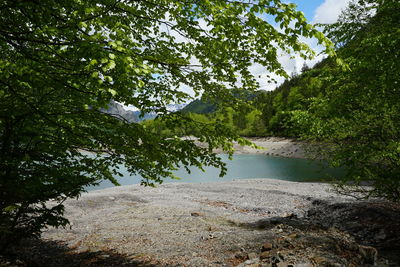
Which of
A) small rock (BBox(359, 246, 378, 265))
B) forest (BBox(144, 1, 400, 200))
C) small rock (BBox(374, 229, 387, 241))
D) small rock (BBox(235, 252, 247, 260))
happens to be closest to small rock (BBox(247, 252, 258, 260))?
small rock (BBox(235, 252, 247, 260))

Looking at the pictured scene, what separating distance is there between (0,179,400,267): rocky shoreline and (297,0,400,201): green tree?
7.73ft

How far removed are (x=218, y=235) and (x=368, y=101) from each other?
707cm

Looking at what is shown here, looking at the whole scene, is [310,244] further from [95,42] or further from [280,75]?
[95,42]

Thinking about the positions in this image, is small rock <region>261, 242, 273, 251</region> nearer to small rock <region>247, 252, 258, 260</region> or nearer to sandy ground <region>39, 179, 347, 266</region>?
small rock <region>247, 252, 258, 260</region>

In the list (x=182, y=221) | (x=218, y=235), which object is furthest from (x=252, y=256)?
(x=182, y=221)

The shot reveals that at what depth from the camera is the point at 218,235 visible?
32.4 ft

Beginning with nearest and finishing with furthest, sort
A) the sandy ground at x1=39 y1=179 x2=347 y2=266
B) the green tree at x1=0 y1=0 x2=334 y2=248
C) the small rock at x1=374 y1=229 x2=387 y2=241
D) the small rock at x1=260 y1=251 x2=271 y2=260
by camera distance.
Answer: the green tree at x1=0 y1=0 x2=334 y2=248 < the small rock at x1=260 y1=251 x2=271 y2=260 < the sandy ground at x1=39 y1=179 x2=347 y2=266 < the small rock at x1=374 y1=229 x2=387 y2=241

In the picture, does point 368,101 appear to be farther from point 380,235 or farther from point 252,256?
point 252,256

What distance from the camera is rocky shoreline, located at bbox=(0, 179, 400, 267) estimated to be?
7543 mm

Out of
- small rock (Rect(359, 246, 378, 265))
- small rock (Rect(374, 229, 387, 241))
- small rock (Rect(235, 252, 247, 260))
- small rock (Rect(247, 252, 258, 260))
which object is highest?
small rock (Rect(247, 252, 258, 260))

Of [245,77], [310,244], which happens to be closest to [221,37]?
[245,77]

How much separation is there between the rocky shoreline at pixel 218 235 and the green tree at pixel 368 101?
92.7 inches

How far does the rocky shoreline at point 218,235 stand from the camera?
7.54 meters

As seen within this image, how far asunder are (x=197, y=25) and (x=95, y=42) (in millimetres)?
2166
